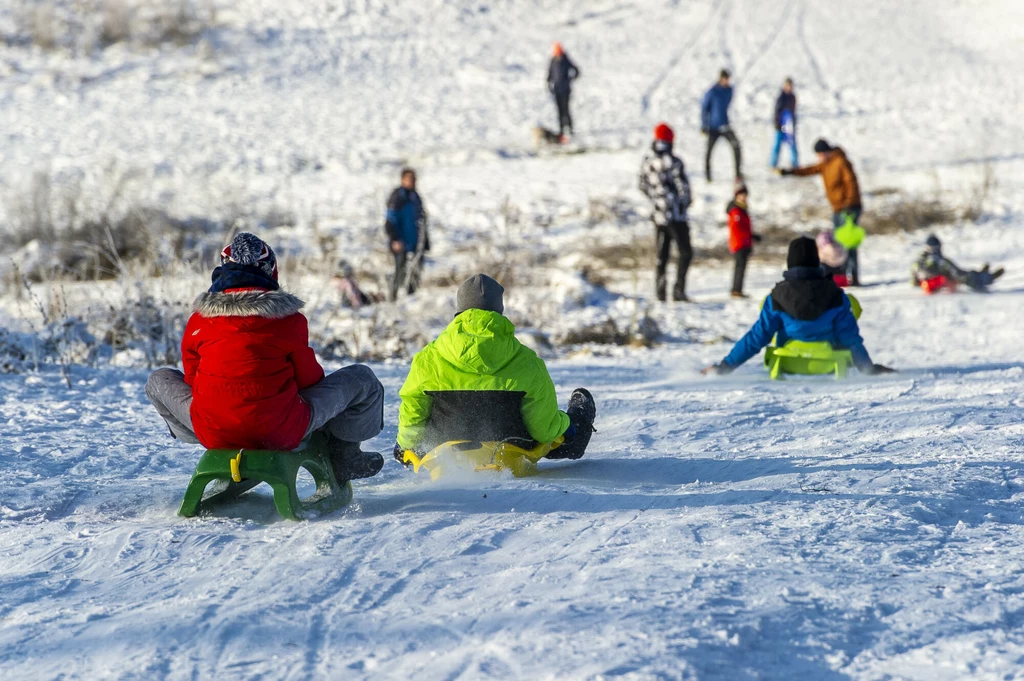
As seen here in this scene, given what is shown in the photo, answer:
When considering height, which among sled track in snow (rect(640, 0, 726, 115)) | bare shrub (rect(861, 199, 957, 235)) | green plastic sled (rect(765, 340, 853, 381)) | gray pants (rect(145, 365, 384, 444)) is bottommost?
green plastic sled (rect(765, 340, 853, 381))

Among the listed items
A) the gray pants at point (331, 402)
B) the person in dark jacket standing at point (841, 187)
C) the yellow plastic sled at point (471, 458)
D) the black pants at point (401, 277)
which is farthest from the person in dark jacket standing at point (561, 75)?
the gray pants at point (331, 402)

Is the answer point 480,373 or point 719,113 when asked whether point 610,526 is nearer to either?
point 480,373

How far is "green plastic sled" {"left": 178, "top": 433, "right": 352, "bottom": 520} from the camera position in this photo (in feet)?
11.6

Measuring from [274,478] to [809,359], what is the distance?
13.8 ft

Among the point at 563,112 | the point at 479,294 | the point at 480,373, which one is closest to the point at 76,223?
the point at 563,112

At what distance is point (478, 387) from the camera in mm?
4359

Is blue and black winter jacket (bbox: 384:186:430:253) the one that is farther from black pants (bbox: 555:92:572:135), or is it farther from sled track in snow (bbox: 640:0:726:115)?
sled track in snow (bbox: 640:0:726:115)

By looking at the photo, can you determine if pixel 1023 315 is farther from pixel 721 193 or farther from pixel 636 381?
pixel 721 193

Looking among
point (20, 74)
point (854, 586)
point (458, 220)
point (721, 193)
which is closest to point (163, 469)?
point (854, 586)

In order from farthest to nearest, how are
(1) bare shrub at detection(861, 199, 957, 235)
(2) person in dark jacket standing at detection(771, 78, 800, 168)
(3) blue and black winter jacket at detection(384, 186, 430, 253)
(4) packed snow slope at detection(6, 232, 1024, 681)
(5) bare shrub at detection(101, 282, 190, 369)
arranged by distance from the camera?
A: (2) person in dark jacket standing at detection(771, 78, 800, 168), (1) bare shrub at detection(861, 199, 957, 235), (3) blue and black winter jacket at detection(384, 186, 430, 253), (5) bare shrub at detection(101, 282, 190, 369), (4) packed snow slope at detection(6, 232, 1024, 681)

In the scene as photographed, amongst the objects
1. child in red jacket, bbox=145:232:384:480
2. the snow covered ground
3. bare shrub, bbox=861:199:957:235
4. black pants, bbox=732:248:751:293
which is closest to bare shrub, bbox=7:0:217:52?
the snow covered ground

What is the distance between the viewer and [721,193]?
1633 cm

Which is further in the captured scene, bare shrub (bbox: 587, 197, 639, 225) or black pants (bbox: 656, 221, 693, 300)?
bare shrub (bbox: 587, 197, 639, 225)

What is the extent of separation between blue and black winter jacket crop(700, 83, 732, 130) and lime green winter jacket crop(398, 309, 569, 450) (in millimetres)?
12225
